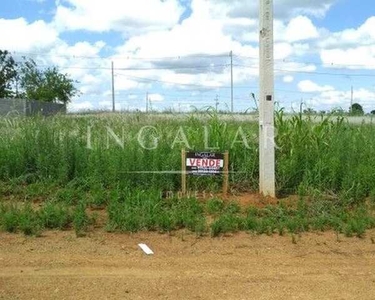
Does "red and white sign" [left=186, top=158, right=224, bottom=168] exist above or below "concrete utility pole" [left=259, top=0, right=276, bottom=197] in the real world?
below

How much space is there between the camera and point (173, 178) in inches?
313

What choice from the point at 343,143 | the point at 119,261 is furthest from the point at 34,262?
the point at 343,143

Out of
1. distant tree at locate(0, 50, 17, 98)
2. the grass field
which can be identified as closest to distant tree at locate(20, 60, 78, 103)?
distant tree at locate(0, 50, 17, 98)

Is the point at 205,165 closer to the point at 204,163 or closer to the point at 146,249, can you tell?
the point at 204,163

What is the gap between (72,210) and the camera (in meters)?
6.81

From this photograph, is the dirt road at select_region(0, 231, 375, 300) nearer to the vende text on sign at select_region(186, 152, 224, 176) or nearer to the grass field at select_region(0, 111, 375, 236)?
the grass field at select_region(0, 111, 375, 236)

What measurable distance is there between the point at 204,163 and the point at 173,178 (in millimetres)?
523

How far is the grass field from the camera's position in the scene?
21.0ft

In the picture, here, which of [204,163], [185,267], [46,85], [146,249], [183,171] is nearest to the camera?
[185,267]

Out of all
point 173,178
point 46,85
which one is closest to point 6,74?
point 46,85

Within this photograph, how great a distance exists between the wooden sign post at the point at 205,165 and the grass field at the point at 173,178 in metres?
0.18

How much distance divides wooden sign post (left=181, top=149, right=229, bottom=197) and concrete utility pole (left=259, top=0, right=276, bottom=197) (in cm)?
53

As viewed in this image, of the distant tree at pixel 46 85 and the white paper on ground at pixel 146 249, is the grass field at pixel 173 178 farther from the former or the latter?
the distant tree at pixel 46 85

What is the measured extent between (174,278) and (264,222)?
204 centimetres
